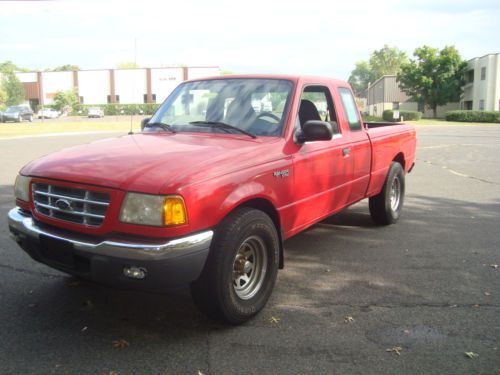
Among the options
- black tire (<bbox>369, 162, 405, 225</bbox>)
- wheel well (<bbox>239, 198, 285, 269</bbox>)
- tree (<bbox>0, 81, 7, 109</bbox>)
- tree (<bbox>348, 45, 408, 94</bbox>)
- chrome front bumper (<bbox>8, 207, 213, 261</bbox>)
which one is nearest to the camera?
chrome front bumper (<bbox>8, 207, 213, 261</bbox>)

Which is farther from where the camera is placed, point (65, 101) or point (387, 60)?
point (387, 60)

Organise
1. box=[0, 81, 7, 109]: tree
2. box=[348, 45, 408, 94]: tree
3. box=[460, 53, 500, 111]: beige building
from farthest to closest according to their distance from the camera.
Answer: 1. box=[348, 45, 408, 94]: tree
2. box=[0, 81, 7, 109]: tree
3. box=[460, 53, 500, 111]: beige building

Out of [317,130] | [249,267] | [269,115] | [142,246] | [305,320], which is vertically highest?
[269,115]

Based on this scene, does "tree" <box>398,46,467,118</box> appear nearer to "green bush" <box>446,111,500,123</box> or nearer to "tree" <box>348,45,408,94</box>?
"green bush" <box>446,111,500,123</box>

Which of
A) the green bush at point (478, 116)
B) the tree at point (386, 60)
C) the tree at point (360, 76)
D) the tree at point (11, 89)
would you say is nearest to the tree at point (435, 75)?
the green bush at point (478, 116)

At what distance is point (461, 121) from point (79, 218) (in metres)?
48.7

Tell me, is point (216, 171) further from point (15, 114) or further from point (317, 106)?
point (15, 114)

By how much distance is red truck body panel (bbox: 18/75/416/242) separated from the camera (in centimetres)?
310

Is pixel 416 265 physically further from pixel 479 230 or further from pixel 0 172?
pixel 0 172

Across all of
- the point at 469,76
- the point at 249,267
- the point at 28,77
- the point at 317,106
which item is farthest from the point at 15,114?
the point at 469,76

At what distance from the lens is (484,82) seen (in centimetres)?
5191

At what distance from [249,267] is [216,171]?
0.91 metres

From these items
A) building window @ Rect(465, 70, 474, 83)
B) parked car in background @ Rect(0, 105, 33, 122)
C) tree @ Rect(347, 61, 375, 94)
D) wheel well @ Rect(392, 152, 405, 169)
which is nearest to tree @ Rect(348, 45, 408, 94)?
tree @ Rect(347, 61, 375, 94)

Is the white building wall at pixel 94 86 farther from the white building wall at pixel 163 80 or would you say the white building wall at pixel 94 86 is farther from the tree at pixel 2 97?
the tree at pixel 2 97
